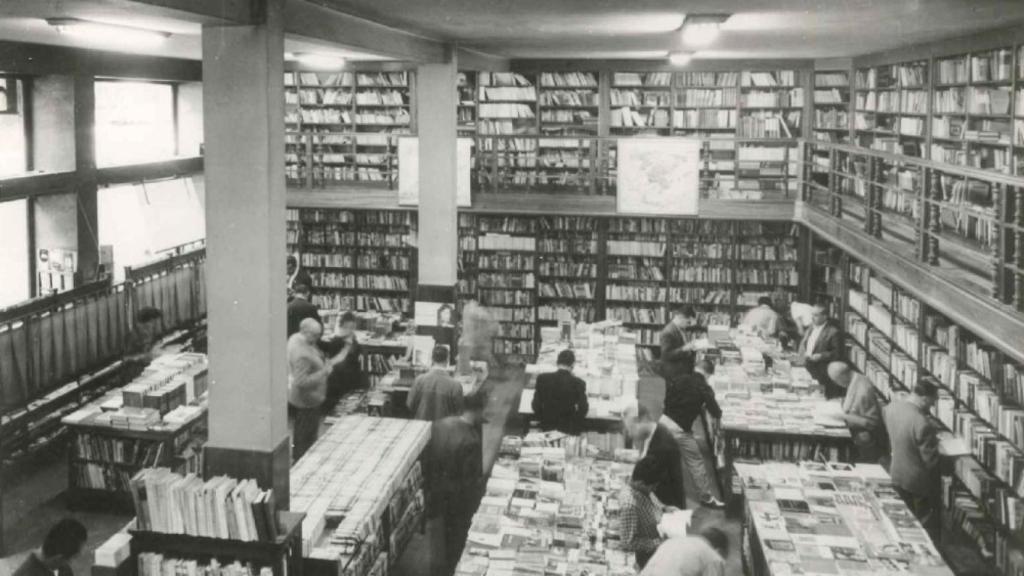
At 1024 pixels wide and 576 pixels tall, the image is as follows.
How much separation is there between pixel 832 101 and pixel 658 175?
12.5ft

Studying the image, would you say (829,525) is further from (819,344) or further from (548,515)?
(819,344)

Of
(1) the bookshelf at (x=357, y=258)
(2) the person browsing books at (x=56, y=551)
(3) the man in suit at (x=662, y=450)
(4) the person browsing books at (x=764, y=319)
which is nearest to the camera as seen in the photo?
(2) the person browsing books at (x=56, y=551)

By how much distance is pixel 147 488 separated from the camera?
542 centimetres

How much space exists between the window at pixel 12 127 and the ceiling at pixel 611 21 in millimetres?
772

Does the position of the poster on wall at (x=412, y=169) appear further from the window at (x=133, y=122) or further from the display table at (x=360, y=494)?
the display table at (x=360, y=494)

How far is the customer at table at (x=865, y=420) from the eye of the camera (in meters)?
8.19

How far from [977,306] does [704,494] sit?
Answer: 9.47ft

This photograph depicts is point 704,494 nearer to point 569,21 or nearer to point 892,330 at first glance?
point 892,330

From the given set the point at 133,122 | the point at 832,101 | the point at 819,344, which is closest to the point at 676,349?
the point at 819,344

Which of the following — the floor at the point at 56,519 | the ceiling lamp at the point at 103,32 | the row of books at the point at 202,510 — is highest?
the ceiling lamp at the point at 103,32

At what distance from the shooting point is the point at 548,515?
6.45 metres

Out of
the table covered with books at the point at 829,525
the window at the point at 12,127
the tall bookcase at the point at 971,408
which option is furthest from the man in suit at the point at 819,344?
the window at the point at 12,127

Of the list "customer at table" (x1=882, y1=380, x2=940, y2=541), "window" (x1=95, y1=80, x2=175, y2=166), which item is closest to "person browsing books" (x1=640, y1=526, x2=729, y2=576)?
"customer at table" (x1=882, y1=380, x2=940, y2=541)

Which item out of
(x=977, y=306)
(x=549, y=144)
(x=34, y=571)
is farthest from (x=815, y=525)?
(x=549, y=144)
